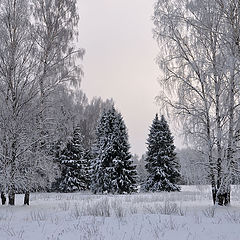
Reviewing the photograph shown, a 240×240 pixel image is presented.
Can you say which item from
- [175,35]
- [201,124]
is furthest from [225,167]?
[175,35]

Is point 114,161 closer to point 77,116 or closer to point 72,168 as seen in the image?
point 72,168

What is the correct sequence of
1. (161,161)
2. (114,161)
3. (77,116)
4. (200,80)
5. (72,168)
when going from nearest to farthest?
(200,80), (77,116), (114,161), (161,161), (72,168)

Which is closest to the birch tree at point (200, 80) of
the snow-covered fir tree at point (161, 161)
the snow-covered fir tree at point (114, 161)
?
the snow-covered fir tree at point (114, 161)

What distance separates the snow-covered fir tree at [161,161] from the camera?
90.7ft

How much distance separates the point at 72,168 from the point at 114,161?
7221 mm

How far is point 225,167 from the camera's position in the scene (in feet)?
30.2

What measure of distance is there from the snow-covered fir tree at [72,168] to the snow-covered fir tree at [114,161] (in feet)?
12.1

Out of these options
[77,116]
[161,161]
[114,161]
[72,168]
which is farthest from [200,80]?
[72,168]

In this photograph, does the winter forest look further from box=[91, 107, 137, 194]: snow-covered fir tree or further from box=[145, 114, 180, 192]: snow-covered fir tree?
box=[145, 114, 180, 192]: snow-covered fir tree

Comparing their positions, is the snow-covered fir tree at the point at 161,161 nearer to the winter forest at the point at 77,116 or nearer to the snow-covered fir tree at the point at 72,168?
the snow-covered fir tree at the point at 72,168

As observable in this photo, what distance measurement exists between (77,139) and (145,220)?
25294 millimetres

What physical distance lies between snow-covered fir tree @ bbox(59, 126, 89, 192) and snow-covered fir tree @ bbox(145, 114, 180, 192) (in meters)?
7.52

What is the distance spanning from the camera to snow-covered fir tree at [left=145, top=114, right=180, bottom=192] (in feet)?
90.7

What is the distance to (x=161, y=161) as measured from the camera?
92.8 feet
